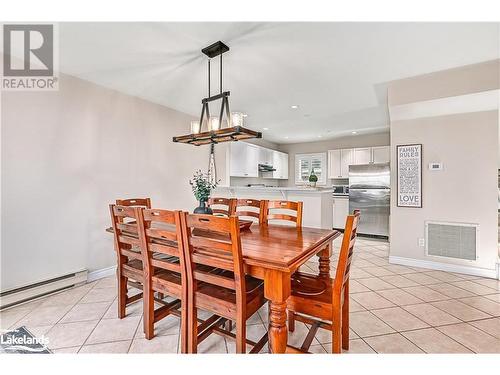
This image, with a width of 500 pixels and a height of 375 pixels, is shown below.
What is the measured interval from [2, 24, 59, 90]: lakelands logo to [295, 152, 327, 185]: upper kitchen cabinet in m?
5.94

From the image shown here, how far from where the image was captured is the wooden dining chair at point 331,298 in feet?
4.43

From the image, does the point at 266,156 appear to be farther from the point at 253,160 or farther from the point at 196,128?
the point at 196,128

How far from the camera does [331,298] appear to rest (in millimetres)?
1444

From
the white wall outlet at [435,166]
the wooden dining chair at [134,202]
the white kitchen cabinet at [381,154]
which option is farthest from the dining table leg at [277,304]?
the white kitchen cabinet at [381,154]

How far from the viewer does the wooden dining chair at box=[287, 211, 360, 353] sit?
1350 millimetres

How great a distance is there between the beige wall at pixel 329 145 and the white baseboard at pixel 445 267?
138 inches

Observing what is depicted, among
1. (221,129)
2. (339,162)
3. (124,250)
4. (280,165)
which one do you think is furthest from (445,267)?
(280,165)

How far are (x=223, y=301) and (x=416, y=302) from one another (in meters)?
2.09

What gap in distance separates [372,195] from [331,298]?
4403mm

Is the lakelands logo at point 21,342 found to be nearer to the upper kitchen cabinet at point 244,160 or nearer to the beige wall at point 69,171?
the beige wall at point 69,171

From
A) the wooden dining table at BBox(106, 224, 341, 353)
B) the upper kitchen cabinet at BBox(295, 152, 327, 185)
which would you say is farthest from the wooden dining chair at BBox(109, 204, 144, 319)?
the upper kitchen cabinet at BBox(295, 152, 327, 185)
